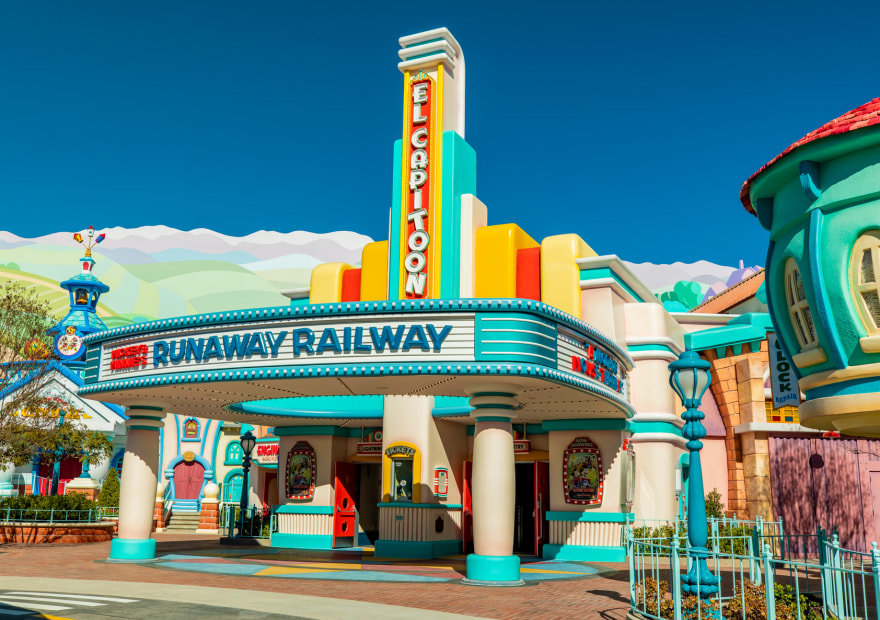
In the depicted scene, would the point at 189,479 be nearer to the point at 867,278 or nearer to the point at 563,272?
the point at 563,272

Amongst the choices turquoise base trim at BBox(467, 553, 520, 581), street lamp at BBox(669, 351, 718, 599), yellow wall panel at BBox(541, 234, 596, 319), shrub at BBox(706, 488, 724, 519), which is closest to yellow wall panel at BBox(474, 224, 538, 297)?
yellow wall panel at BBox(541, 234, 596, 319)

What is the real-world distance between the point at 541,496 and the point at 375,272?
897 centimetres

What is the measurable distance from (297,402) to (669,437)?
38.3 ft

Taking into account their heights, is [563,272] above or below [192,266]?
below

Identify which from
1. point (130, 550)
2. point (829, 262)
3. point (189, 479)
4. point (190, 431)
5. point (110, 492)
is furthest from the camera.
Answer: point (190, 431)

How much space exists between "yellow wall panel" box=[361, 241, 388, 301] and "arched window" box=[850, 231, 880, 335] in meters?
16.4

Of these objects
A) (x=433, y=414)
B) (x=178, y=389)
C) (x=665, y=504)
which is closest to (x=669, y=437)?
(x=665, y=504)

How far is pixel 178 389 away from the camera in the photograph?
18797 mm

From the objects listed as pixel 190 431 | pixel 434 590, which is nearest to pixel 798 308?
pixel 434 590

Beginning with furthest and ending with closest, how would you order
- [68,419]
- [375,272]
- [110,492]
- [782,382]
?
[110,492] < [68,419] < [375,272] < [782,382]

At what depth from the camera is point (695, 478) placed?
1186cm

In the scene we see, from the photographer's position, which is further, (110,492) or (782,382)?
(110,492)

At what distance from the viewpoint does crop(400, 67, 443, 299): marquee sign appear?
969 inches

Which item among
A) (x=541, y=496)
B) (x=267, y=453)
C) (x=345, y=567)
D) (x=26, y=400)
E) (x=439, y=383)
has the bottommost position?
(x=345, y=567)
